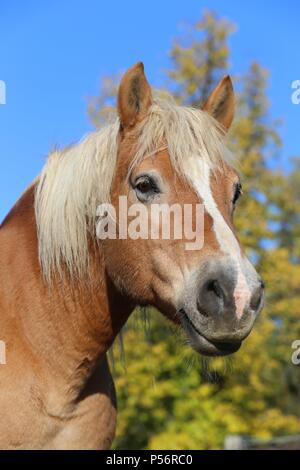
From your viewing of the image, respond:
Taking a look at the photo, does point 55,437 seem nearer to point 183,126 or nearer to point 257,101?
point 183,126

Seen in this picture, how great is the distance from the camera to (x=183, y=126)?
3.66 meters

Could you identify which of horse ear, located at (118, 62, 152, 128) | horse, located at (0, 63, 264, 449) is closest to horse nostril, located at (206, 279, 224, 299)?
horse, located at (0, 63, 264, 449)

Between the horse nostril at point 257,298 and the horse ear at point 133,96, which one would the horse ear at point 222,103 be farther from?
the horse nostril at point 257,298

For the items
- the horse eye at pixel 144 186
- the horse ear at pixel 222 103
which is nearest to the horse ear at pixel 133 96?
the horse eye at pixel 144 186

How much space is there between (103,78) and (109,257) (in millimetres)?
10002

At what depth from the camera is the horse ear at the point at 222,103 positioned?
166 inches

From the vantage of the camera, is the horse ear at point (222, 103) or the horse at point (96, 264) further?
the horse ear at point (222, 103)

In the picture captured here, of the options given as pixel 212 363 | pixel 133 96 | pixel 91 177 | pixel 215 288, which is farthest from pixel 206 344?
pixel 212 363

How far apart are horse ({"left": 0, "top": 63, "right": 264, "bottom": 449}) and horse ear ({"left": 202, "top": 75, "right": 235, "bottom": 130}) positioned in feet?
0.67

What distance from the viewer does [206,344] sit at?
10.2 feet

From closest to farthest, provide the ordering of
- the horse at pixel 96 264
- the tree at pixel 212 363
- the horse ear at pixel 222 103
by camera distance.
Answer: the horse at pixel 96 264 < the horse ear at pixel 222 103 < the tree at pixel 212 363

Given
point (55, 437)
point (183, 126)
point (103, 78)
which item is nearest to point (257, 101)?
point (103, 78)

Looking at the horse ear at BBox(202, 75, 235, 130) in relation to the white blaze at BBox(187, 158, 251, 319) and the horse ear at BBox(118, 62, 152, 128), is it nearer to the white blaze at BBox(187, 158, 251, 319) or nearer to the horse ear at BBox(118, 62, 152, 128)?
the horse ear at BBox(118, 62, 152, 128)
